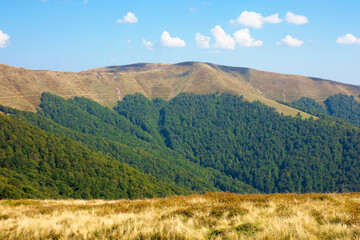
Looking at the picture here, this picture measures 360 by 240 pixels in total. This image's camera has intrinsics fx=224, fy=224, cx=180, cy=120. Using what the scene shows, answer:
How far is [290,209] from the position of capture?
10.0 metres

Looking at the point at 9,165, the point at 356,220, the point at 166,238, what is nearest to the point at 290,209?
the point at 356,220

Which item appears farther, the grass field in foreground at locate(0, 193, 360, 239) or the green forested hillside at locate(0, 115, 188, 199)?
the green forested hillside at locate(0, 115, 188, 199)

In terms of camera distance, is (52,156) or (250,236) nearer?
(250,236)

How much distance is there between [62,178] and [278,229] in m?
121

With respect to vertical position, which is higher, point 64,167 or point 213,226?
point 213,226

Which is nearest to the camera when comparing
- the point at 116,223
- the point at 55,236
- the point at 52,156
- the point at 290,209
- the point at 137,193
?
the point at 55,236

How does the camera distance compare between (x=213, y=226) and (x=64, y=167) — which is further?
(x=64, y=167)

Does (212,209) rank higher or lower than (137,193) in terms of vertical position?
→ higher

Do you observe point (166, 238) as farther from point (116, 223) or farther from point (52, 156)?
point (52, 156)

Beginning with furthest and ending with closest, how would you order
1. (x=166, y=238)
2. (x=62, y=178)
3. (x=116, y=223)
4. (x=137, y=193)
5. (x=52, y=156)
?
(x=137, y=193), (x=52, y=156), (x=62, y=178), (x=116, y=223), (x=166, y=238)

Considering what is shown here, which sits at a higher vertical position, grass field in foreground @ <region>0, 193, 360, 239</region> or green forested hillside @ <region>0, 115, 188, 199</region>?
grass field in foreground @ <region>0, 193, 360, 239</region>

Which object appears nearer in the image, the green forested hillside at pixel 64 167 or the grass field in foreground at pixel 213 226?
the grass field in foreground at pixel 213 226

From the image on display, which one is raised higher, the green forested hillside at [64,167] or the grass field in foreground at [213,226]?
the grass field in foreground at [213,226]

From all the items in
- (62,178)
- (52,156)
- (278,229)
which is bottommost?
(62,178)
